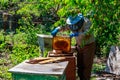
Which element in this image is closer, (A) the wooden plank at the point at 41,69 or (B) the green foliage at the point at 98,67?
(A) the wooden plank at the point at 41,69

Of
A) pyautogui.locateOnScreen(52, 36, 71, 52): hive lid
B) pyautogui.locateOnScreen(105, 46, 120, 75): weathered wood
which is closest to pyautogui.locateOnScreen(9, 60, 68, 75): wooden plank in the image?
pyautogui.locateOnScreen(52, 36, 71, 52): hive lid

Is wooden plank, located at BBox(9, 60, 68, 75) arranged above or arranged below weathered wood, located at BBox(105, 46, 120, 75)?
above

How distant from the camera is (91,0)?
480 centimetres

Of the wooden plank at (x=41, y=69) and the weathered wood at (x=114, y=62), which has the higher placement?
the wooden plank at (x=41, y=69)

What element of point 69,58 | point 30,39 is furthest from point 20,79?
point 30,39

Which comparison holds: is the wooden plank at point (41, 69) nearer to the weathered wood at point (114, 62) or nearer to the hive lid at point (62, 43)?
the hive lid at point (62, 43)

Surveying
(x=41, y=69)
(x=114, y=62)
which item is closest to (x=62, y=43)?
(x=41, y=69)

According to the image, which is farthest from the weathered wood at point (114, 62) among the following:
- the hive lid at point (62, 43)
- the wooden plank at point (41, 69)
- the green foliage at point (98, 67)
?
the wooden plank at point (41, 69)

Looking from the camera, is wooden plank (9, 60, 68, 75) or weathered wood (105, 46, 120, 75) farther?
weathered wood (105, 46, 120, 75)

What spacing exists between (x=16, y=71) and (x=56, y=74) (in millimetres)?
563

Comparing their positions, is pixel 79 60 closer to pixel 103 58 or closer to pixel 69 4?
pixel 69 4

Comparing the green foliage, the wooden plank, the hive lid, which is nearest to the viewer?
the wooden plank

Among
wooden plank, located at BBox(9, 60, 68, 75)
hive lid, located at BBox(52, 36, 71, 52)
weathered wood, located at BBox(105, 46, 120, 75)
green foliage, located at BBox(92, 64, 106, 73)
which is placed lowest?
green foliage, located at BBox(92, 64, 106, 73)

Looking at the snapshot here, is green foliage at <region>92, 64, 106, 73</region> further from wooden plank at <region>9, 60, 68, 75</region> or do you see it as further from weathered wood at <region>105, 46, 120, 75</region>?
wooden plank at <region>9, 60, 68, 75</region>
